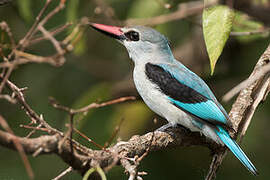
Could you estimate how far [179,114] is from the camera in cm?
349

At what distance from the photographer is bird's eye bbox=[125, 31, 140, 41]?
392cm

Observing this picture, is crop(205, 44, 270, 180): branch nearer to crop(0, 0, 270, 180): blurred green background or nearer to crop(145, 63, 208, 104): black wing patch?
crop(145, 63, 208, 104): black wing patch

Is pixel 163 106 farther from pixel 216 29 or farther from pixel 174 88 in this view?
pixel 216 29

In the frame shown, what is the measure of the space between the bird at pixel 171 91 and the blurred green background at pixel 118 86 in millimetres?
508

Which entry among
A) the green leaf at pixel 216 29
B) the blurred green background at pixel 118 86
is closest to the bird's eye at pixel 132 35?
the blurred green background at pixel 118 86

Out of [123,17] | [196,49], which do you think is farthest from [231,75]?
[123,17]

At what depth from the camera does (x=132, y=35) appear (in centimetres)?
394

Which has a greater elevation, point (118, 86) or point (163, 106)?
point (163, 106)

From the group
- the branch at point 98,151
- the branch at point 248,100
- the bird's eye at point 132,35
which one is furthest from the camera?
the bird's eye at point 132,35

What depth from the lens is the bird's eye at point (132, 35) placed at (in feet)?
12.9

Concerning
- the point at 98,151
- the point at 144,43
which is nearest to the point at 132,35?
the point at 144,43

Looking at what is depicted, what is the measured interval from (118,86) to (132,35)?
1.68 metres

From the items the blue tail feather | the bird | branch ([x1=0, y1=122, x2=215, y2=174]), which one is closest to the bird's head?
the bird

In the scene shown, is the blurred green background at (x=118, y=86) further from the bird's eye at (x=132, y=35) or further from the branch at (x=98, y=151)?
the branch at (x=98, y=151)
